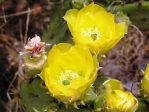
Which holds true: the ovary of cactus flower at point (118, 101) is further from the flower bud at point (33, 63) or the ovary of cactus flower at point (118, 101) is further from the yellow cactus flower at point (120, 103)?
the flower bud at point (33, 63)

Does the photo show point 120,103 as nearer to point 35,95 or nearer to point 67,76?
point 67,76

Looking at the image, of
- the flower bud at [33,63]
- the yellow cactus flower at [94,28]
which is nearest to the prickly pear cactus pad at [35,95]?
the flower bud at [33,63]

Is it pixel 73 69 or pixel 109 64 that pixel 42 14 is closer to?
pixel 109 64

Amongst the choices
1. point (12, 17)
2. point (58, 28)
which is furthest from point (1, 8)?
point (58, 28)

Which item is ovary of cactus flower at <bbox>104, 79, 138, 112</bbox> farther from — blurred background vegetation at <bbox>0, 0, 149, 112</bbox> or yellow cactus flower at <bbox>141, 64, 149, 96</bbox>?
blurred background vegetation at <bbox>0, 0, 149, 112</bbox>

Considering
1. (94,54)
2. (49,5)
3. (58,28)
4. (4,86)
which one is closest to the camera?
(94,54)

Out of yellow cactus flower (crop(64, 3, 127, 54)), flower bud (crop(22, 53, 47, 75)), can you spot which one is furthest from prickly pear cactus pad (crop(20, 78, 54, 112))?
yellow cactus flower (crop(64, 3, 127, 54))

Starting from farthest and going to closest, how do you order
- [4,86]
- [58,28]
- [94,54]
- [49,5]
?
[49,5] → [4,86] → [58,28] → [94,54]
